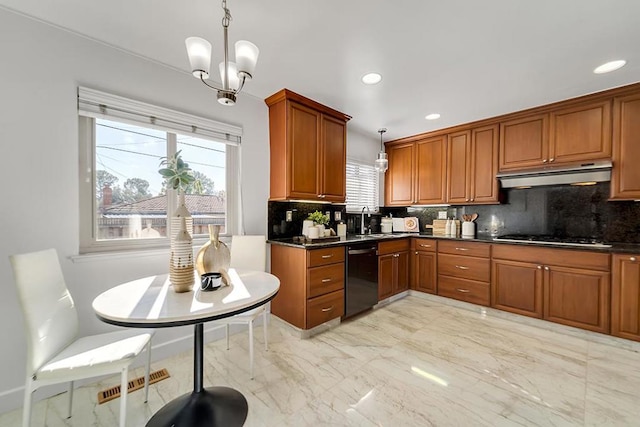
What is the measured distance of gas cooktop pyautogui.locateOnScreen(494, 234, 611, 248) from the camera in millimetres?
2645

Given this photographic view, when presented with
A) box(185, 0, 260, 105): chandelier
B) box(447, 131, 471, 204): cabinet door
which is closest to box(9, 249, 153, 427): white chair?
box(185, 0, 260, 105): chandelier

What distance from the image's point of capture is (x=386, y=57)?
2.05 meters

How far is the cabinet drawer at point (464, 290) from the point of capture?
317cm

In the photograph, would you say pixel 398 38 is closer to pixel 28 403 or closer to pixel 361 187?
pixel 361 187

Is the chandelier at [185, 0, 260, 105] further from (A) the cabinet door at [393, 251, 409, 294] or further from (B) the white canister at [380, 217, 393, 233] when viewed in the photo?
(B) the white canister at [380, 217, 393, 233]

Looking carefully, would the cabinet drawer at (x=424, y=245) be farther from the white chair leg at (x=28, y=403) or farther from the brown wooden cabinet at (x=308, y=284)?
the white chair leg at (x=28, y=403)

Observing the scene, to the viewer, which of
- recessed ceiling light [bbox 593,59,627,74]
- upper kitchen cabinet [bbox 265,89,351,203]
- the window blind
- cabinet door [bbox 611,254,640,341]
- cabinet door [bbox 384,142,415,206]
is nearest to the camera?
the window blind

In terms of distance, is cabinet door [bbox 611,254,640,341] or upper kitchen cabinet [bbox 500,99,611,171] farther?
upper kitchen cabinet [bbox 500,99,611,171]

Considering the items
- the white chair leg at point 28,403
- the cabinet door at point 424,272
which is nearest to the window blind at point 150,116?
the white chair leg at point 28,403

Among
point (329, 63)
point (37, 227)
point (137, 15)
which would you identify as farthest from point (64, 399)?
point (329, 63)

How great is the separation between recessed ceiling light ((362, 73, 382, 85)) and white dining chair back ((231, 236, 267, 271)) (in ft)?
5.85

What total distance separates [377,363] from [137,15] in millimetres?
3077

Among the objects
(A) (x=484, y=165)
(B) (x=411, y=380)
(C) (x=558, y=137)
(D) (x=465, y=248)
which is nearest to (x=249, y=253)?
(B) (x=411, y=380)

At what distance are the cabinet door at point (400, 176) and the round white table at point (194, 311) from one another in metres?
3.13
